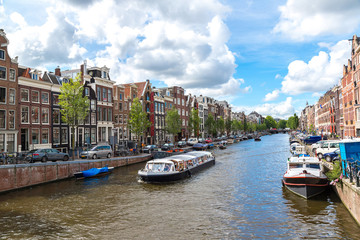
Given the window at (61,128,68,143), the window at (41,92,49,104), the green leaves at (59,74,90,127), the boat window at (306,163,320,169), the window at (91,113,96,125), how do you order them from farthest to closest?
the window at (91,113,96,125) → the window at (61,128,68,143) → the window at (41,92,49,104) → the green leaves at (59,74,90,127) → the boat window at (306,163,320,169)

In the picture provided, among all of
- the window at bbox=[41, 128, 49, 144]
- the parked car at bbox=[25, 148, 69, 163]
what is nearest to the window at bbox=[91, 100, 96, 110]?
the window at bbox=[41, 128, 49, 144]

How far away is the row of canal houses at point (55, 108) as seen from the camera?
38031mm

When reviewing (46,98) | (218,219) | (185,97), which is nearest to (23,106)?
(46,98)

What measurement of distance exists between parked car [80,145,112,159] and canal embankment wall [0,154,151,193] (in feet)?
6.51

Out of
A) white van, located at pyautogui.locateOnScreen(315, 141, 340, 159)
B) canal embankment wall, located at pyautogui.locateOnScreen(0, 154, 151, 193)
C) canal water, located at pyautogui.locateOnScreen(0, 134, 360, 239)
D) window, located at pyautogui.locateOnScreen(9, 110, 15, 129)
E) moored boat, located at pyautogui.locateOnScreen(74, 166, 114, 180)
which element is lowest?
canal water, located at pyautogui.locateOnScreen(0, 134, 360, 239)

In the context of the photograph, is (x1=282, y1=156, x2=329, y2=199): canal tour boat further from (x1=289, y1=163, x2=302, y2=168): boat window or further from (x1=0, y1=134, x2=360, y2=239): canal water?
(x1=289, y1=163, x2=302, y2=168): boat window

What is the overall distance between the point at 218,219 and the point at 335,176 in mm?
9319

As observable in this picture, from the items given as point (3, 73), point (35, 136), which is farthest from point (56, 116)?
point (3, 73)

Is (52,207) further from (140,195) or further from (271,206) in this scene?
(271,206)

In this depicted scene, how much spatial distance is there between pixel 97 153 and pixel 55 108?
43.2ft

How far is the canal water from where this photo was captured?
15.5 meters

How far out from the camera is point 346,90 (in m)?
64.4

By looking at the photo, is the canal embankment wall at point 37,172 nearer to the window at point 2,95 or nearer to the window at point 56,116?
the window at point 2,95

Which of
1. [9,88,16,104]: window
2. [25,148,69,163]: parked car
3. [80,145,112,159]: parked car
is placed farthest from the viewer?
[80,145,112,159]: parked car
